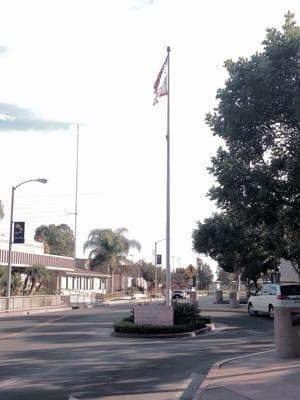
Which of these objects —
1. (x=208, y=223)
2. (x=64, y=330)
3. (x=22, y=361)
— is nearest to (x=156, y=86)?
(x=64, y=330)

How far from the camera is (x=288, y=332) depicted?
13.7 metres

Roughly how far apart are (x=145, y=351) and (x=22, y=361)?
3557mm

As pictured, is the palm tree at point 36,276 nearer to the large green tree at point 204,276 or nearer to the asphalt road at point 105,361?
the asphalt road at point 105,361

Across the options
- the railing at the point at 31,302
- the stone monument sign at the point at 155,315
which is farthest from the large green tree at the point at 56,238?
the stone monument sign at the point at 155,315

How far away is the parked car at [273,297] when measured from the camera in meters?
26.0

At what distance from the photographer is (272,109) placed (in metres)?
12.4

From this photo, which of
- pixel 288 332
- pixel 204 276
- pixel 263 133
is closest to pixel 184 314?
pixel 288 332

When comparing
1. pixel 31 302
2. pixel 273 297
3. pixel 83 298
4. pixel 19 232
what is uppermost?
pixel 19 232

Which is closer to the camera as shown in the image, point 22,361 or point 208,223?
point 22,361

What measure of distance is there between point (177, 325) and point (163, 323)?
0.57 meters

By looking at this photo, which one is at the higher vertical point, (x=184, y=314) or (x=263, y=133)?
(x=263, y=133)

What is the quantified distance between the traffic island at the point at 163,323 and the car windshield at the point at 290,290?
427cm

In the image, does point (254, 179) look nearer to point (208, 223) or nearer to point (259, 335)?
point (259, 335)

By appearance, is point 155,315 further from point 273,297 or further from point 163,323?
point 273,297
